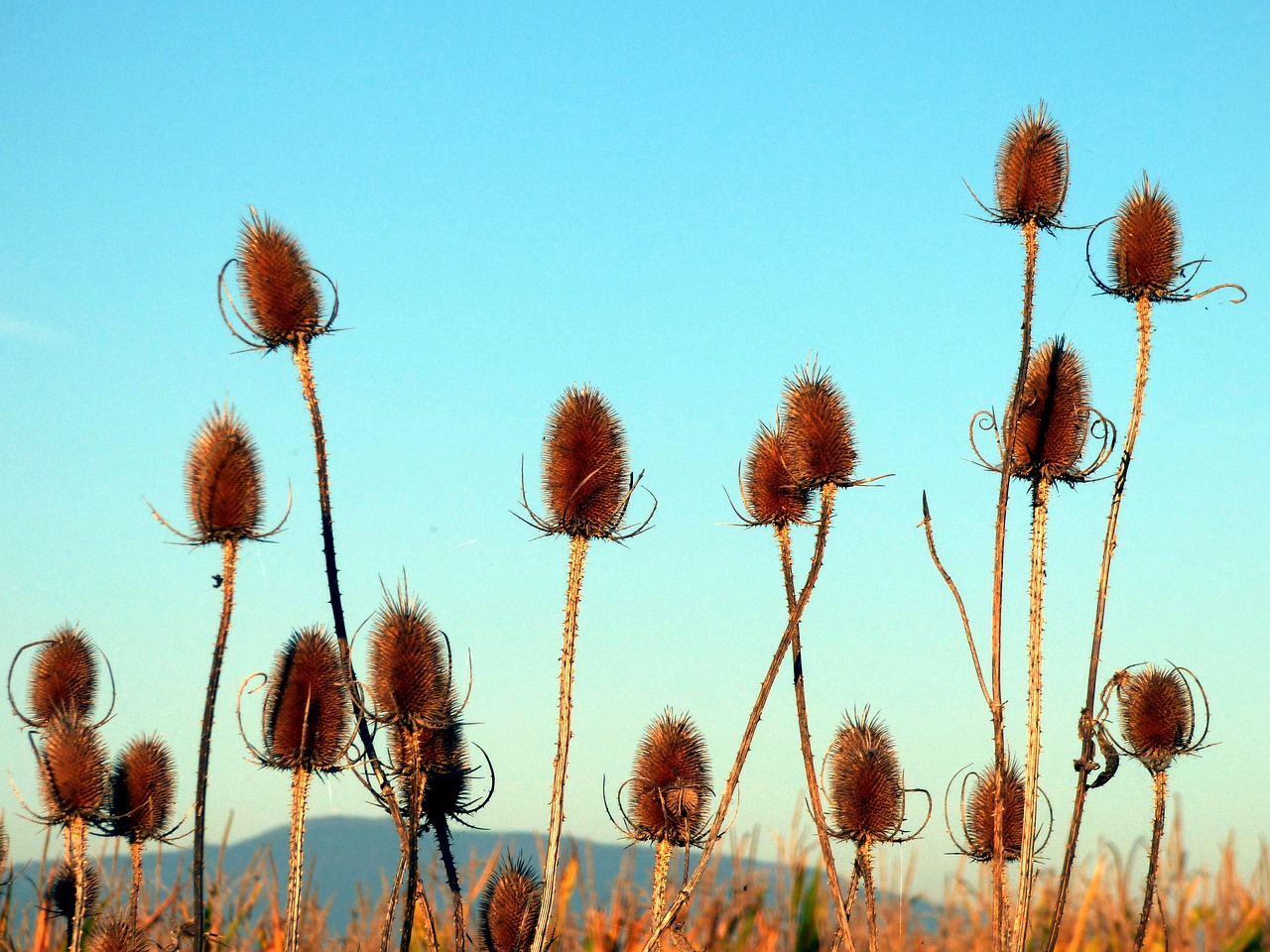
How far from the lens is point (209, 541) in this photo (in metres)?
9.36

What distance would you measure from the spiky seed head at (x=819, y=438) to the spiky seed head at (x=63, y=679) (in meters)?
6.59

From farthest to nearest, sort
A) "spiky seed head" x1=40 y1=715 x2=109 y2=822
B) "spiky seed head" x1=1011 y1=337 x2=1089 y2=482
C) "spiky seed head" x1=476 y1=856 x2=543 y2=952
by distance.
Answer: "spiky seed head" x1=40 y1=715 x2=109 y2=822 < "spiky seed head" x1=1011 y1=337 x2=1089 y2=482 < "spiky seed head" x1=476 y1=856 x2=543 y2=952

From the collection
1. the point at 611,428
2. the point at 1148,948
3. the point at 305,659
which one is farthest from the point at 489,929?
the point at 1148,948

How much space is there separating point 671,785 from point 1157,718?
4.01 meters

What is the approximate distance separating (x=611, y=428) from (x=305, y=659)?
272 centimetres

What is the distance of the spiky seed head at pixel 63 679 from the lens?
38.5 feet

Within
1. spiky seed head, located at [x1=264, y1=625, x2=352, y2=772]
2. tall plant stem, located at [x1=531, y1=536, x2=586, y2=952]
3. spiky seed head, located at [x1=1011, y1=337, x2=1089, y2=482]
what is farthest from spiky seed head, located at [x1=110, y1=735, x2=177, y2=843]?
spiky seed head, located at [x1=1011, y1=337, x2=1089, y2=482]

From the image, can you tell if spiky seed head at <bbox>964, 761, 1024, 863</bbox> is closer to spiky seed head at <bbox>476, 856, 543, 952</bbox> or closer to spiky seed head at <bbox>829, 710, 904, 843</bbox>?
spiky seed head at <bbox>829, 710, 904, 843</bbox>

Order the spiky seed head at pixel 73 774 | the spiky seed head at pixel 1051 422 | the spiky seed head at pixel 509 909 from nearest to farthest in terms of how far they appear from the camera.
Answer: the spiky seed head at pixel 509 909, the spiky seed head at pixel 1051 422, the spiky seed head at pixel 73 774

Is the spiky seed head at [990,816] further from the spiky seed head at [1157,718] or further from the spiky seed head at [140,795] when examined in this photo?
the spiky seed head at [140,795]

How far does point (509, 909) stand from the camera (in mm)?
9195

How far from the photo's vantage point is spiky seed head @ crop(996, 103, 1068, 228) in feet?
31.0

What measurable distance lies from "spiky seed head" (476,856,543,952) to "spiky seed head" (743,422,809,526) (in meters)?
3.09

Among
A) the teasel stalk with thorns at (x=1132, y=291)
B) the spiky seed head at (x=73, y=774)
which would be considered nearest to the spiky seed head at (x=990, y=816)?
the teasel stalk with thorns at (x=1132, y=291)
